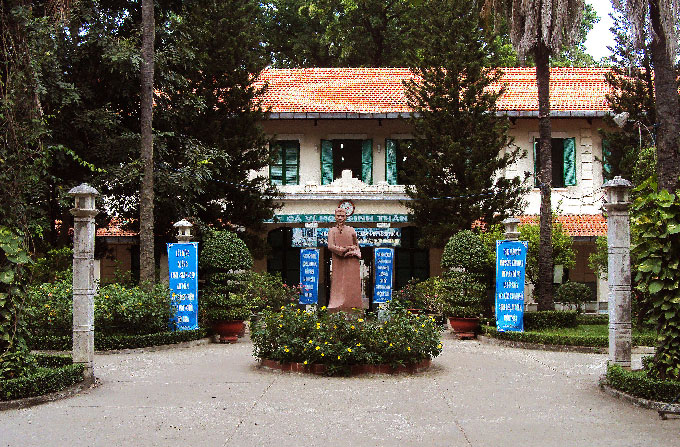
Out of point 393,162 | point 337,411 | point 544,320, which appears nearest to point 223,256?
point 544,320

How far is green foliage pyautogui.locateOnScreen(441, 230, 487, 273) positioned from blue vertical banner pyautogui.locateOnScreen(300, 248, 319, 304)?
595cm

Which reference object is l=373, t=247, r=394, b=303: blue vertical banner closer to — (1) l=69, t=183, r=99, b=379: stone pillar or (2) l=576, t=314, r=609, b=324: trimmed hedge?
(2) l=576, t=314, r=609, b=324: trimmed hedge

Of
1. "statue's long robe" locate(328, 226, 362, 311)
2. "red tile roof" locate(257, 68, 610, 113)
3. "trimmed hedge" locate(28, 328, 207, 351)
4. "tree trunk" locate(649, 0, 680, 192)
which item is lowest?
"trimmed hedge" locate(28, 328, 207, 351)

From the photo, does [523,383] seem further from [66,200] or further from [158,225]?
[158,225]

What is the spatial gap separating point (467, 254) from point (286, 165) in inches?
362

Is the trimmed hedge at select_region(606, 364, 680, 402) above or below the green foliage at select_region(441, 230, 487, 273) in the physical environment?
below

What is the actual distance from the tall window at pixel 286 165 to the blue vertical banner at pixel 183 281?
9253mm

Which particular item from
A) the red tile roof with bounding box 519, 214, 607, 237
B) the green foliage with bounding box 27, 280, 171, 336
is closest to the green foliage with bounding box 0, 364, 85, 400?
the green foliage with bounding box 27, 280, 171, 336

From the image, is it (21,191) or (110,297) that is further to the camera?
(110,297)

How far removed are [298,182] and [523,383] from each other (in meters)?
16.4

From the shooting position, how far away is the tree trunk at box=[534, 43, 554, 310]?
65.5 ft

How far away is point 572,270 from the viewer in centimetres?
2706

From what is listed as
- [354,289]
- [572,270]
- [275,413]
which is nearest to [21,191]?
[275,413]

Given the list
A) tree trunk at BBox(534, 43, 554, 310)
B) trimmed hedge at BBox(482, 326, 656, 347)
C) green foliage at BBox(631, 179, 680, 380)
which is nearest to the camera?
green foliage at BBox(631, 179, 680, 380)
